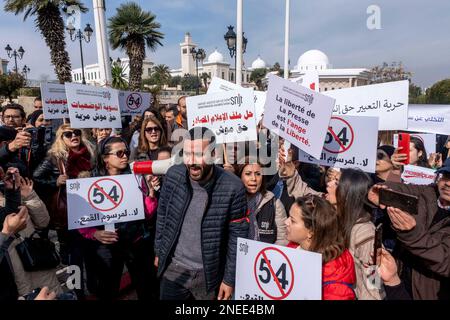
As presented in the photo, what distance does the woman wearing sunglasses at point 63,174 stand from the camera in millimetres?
3266

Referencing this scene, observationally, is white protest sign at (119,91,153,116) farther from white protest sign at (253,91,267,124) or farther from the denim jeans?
the denim jeans

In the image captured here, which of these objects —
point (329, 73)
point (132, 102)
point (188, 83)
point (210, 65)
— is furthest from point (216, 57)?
point (132, 102)

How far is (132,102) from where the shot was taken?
→ 6.63 m

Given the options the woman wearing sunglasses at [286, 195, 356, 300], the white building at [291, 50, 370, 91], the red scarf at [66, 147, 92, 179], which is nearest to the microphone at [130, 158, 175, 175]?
the red scarf at [66, 147, 92, 179]

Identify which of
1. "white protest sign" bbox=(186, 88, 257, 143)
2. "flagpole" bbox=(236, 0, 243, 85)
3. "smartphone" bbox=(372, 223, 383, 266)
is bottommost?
"smartphone" bbox=(372, 223, 383, 266)

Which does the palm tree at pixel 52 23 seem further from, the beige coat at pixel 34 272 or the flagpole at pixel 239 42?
the beige coat at pixel 34 272

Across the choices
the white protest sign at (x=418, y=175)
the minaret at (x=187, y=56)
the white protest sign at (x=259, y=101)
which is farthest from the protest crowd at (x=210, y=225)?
the minaret at (x=187, y=56)

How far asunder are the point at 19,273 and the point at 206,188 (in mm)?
1424

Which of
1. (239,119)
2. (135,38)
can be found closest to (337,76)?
(135,38)

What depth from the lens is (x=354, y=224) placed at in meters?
2.25

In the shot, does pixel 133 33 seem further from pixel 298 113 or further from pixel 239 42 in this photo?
pixel 298 113

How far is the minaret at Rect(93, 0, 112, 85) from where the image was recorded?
9.40 metres

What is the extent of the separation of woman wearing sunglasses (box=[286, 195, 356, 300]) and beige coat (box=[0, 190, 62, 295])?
1803 millimetres

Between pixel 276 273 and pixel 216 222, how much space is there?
1.98 ft
